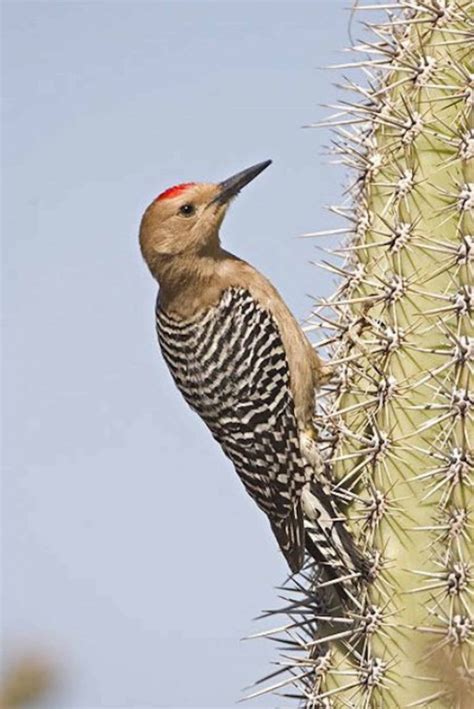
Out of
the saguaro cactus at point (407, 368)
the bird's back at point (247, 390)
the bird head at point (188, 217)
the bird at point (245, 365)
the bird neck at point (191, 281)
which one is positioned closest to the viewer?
the saguaro cactus at point (407, 368)

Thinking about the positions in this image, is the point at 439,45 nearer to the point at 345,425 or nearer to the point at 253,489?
the point at 345,425

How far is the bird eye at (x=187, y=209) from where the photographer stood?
523cm

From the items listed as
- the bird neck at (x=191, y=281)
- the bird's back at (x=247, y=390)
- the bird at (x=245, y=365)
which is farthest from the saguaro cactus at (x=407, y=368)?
the bird neck at (x=191, y=281)

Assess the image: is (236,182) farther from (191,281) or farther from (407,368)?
(407,368)

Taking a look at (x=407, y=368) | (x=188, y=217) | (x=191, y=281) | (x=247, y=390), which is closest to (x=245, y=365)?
(x=247, y=390)

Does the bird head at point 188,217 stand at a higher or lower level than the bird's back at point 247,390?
higher

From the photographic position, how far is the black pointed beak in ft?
16.9

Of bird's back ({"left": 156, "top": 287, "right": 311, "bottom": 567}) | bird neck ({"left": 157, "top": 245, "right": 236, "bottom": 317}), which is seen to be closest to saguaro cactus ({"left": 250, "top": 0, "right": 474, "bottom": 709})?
bird's back ({"left": 156, "top": 287, "right": 311, "bottom": 567})

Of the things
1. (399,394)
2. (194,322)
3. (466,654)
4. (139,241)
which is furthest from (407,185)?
(139,241)

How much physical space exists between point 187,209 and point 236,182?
27 cm

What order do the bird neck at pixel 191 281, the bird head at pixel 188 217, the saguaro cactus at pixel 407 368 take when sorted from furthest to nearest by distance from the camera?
the bird head at pixel 188 217
the bird neck at pixel 191 281
the saguaro cactus at pixel 407 368

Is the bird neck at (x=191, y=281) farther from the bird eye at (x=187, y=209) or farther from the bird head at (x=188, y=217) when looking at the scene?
the bird eye at (x=187, y=209)

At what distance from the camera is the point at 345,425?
3316 millimetres

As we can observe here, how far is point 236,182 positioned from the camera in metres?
5.18
